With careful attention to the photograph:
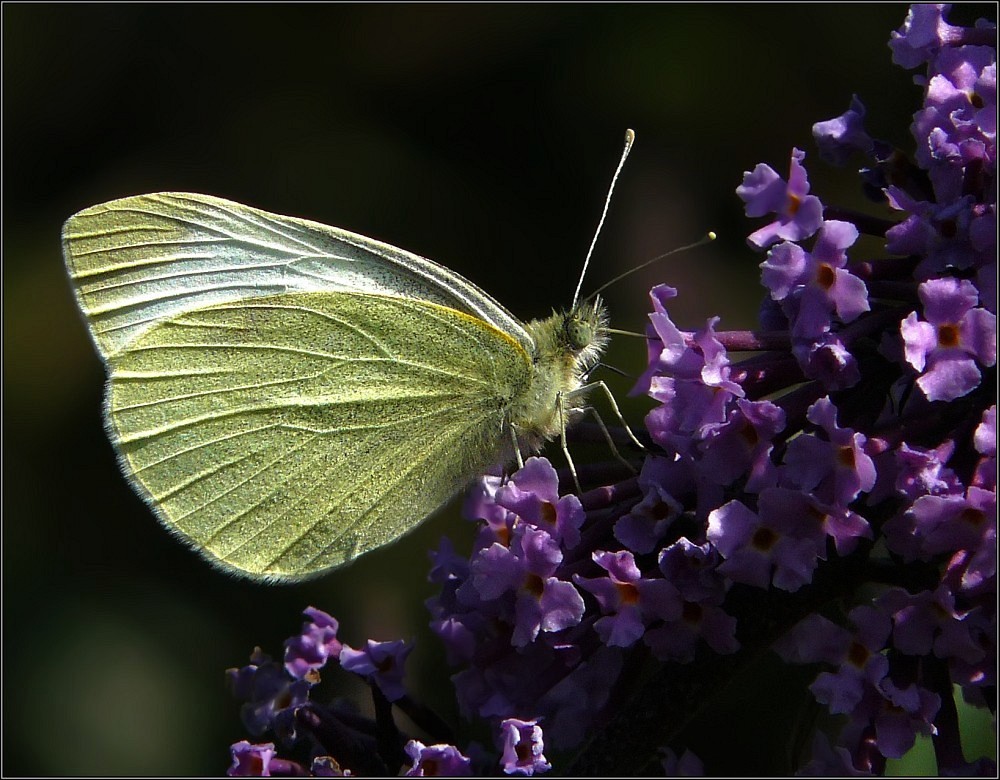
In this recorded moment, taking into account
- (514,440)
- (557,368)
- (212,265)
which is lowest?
(514,440)

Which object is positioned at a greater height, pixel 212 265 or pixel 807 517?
pixel 212 265

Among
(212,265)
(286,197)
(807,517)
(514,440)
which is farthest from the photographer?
(286,197)

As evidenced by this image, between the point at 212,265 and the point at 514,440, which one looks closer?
the point at 514,440

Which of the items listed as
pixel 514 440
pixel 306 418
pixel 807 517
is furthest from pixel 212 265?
pixel 807 517

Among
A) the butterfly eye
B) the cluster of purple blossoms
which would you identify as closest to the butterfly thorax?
the butterfly eye

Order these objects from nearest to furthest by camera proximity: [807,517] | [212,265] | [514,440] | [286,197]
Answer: [807,517], [514,440], [212,265], [286,197]

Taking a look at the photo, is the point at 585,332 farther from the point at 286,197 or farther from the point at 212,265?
the point at 286,197
